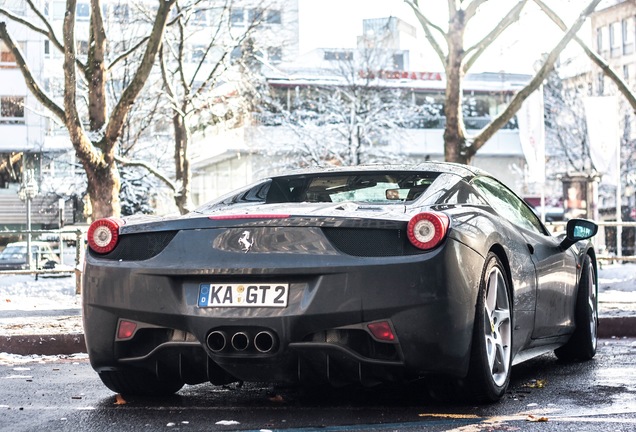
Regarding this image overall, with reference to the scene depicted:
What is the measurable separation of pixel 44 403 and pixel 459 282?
7.11 ft

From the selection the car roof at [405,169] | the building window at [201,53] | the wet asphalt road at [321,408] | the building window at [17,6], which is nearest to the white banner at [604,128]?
the building window at [201,53]

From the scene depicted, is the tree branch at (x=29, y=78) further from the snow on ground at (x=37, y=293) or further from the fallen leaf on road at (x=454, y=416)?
the fallen leaf on road at (x=454, y=416)

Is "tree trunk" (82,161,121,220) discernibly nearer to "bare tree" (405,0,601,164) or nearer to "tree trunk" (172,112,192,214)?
"bare tree" (405,0,601,164)

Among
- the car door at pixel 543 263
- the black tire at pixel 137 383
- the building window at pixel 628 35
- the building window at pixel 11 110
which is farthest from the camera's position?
the building window at pixel 628 35

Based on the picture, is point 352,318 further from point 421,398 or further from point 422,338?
point 421,398

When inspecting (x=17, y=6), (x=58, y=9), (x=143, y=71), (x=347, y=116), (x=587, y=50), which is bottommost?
(x=143, y=71)

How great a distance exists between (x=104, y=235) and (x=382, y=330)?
4.64ft

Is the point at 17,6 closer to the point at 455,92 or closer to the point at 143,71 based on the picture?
the point at 143,71

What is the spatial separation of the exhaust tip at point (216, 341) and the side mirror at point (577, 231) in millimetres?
2815

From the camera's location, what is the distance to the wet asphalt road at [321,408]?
4668 mm

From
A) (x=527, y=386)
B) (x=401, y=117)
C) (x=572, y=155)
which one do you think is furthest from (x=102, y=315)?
(x=572, y=155)

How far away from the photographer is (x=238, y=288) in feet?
16.0

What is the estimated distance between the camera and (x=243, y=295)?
4.86m

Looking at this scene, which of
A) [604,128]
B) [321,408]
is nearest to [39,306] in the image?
[321,408]
